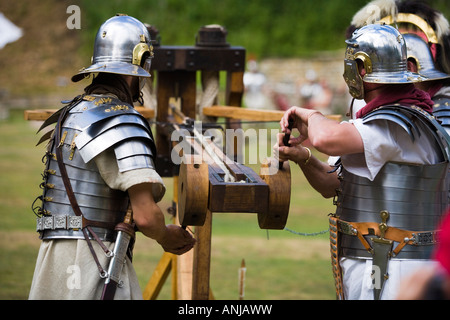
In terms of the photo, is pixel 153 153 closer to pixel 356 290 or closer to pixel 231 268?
pixel 356 290

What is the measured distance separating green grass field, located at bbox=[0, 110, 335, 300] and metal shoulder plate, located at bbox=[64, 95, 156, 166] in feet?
7.06

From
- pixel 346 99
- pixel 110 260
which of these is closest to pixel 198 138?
pixel 110 260

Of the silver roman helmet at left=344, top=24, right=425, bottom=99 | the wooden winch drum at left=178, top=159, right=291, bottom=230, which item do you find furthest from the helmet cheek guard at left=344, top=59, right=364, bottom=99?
the wooden winch drum at left=178, top=159, right=291, bottom=230

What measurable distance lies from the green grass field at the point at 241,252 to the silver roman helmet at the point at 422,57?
65.2 inches

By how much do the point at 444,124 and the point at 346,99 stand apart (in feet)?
64.5

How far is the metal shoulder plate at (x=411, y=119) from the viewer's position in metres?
3.48

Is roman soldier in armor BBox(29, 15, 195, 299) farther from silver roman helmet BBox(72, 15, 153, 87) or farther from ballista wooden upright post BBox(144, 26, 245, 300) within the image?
ballista wooden upright post BBox(144, 26, 245, 300)

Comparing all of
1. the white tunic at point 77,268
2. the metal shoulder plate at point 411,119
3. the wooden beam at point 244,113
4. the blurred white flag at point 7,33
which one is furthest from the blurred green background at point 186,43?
the metal shoulder plate at point 411,119

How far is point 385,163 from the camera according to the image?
358cm

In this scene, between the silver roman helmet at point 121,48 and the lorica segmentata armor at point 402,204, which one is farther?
the silver roman helmet at point 121,48

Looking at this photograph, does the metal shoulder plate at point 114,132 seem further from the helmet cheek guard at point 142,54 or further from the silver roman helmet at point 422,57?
the silver roman helmet at point 422,57

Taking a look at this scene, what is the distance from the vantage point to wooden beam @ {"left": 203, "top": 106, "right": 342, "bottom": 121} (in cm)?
614

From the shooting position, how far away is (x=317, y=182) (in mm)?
4219

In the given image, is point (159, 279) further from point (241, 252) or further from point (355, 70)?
point (355, 70)
